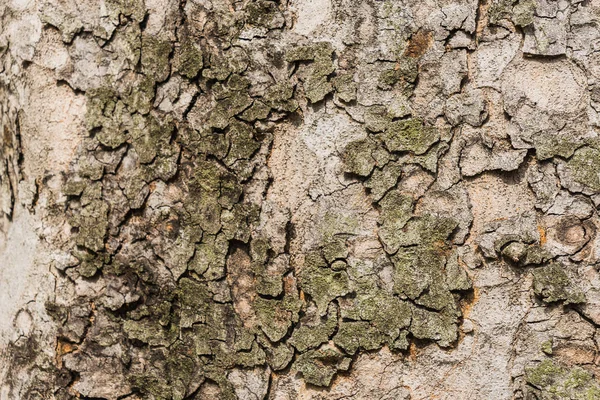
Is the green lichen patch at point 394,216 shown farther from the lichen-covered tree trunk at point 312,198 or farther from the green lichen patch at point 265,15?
the green lichen patch at point 265,15

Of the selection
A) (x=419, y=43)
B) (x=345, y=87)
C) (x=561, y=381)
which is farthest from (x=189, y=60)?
(x=561, y=381)

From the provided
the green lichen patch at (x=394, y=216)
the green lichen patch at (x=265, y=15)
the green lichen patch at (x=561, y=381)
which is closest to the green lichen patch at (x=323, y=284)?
the green lichen patch at (x=394, y=216)

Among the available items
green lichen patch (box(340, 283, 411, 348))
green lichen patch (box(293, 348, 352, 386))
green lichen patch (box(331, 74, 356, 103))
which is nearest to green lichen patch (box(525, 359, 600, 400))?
green lichen patch (box(340, 283, 411, 348))

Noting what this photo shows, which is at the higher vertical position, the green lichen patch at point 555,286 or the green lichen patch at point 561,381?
the green lichen patch at point 555,286

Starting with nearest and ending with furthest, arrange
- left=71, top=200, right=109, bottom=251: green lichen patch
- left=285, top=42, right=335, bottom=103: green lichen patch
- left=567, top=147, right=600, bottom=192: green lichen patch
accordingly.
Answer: left=567, top=147, right=600, bottom=192: green lichen patch
left=285, top=42, right=335, bottom=103: green lichen patch
left=71, top=200, right=109, bottom=251: green lichen patch

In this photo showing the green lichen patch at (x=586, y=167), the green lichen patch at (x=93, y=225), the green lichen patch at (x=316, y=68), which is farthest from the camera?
the green lichen patch at (x=93, y=225)

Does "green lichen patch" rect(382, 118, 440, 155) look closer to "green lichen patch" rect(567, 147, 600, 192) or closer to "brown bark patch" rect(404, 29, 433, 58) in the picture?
"brown bark patch" rect(404, 29, 433, 58)

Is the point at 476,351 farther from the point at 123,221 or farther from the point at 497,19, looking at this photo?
the point at 123,221
